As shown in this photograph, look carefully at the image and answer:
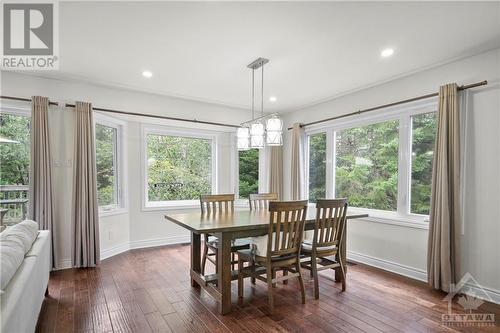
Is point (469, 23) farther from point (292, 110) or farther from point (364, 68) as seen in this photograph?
point (292, 110)

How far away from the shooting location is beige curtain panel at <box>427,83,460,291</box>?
2.84m

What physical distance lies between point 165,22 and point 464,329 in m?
3.58

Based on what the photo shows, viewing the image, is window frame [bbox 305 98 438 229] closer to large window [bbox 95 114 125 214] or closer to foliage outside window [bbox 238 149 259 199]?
foliage outside window [bbox 238 149 259 199]

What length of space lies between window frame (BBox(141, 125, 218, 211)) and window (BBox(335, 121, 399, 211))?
92.2 inches

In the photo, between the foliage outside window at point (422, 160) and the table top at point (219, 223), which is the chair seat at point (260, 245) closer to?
the table top at point (219, 223)

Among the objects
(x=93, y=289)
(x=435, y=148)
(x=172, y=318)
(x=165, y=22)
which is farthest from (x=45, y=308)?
(x=435, y=148)

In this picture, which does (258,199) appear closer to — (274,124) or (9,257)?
(274,124)

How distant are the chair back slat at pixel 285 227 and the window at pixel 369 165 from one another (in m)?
1.78

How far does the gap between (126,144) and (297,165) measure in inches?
116

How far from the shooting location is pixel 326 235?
2.89 metres

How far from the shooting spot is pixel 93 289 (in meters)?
2.92

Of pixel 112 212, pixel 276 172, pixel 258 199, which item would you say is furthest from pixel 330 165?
pixel 112 212

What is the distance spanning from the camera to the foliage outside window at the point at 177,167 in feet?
15.8

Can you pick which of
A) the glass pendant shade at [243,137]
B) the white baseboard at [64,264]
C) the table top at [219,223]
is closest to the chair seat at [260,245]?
the table top at [219,223]
